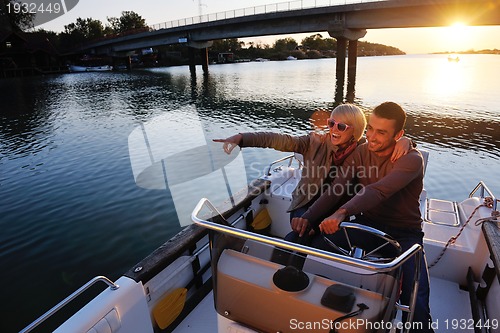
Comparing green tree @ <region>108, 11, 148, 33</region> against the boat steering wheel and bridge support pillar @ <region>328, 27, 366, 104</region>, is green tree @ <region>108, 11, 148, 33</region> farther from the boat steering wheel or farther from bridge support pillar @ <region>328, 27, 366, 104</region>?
the boat steering wheel

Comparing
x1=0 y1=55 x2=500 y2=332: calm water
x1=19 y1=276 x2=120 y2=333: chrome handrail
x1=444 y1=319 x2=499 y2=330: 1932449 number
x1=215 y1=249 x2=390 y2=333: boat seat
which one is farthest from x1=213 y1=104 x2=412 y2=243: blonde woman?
x1=0 y1=55 x2=500 y2=332: calm water

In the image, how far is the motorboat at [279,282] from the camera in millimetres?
2072

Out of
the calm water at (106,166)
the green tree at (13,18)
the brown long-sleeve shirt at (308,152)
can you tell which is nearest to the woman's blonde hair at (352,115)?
the brown long-sleeve shirt at (308,152)

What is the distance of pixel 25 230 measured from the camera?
8.64 meters

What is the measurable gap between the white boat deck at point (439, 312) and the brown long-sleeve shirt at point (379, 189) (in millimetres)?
1495

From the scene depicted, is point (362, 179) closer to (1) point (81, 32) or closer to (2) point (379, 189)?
(2) point (379, 189)

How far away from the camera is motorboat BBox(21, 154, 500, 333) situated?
6.80ft

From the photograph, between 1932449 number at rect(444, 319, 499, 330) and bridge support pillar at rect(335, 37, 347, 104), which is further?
bridge support pillar at rect(335, 37, 347, 104)

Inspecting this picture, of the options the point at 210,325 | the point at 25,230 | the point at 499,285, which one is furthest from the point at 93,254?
the point at 499,285

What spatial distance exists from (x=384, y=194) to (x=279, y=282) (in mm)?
1308

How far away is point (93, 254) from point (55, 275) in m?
0.90

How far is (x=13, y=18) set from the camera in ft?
271

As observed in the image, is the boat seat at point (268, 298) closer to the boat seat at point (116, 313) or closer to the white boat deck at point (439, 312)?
the boat seat at point (116, 313)

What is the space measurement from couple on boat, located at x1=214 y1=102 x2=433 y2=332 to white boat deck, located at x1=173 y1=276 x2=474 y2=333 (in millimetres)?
1292
